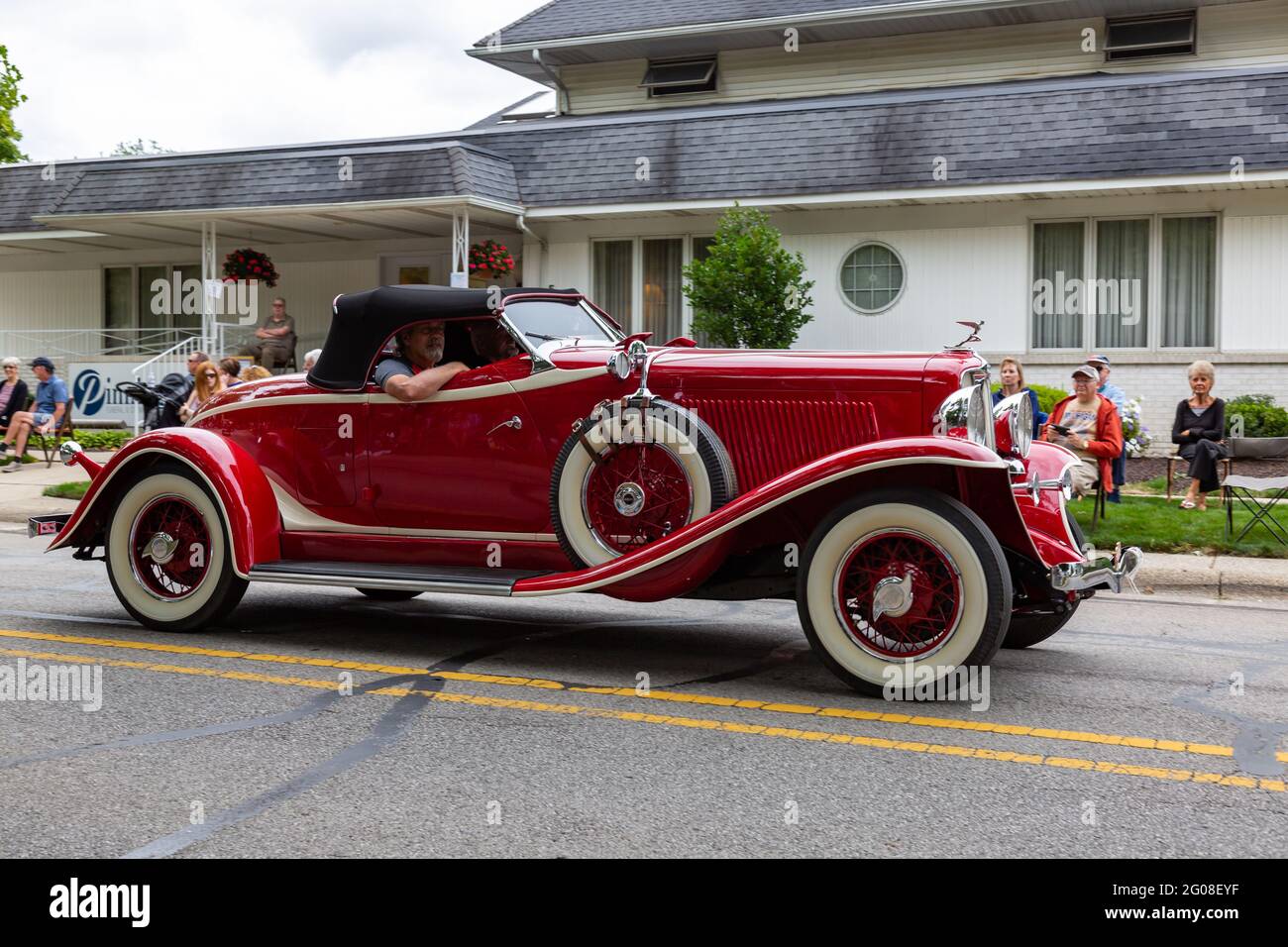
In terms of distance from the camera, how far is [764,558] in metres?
5.94

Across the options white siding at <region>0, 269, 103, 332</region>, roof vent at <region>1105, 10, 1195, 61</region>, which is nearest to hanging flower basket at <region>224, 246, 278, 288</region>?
white siding at <region>0, 269, 103, 332</region>

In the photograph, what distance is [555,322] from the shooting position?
6844 millimetres

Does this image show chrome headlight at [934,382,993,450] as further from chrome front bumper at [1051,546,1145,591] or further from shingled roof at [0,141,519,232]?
shingled roof at [0,141,519,232]

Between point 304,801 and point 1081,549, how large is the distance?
157 inches

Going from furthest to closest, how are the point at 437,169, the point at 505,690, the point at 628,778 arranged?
the point at 437,169 → the point at 505,690 → the point at 628,778

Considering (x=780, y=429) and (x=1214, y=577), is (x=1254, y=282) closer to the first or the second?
(x=1214, y=577)

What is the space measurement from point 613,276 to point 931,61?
658cm

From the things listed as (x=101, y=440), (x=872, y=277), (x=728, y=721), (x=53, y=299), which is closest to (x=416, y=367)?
(x=728, y=721)

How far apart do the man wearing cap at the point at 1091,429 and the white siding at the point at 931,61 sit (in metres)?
10.9

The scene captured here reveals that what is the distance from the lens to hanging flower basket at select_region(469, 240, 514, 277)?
18.6 metres
